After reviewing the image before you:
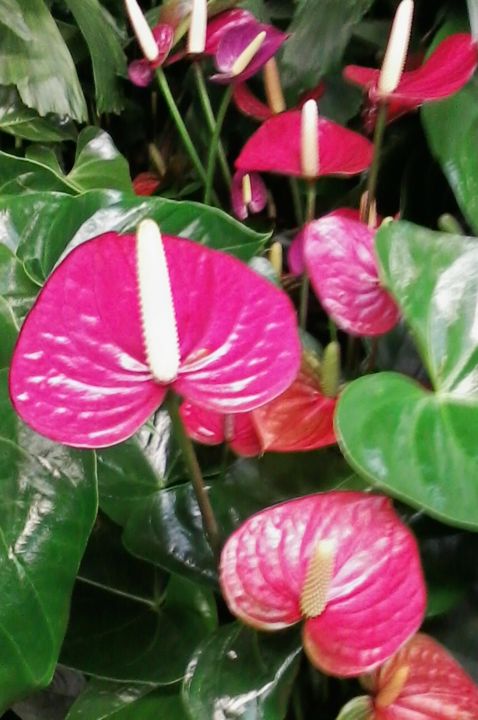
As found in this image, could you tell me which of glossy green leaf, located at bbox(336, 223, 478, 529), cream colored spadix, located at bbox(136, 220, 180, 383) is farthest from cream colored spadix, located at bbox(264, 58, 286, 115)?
cream colored spadix, located at bbox(136, 220, 180, 383)

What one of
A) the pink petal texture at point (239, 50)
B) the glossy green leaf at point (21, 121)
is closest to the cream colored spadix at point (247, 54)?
the pink petal texture at point (239, 50)

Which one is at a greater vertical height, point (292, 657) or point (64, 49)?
point (64, 49)

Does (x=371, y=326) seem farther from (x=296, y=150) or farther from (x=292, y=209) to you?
(x=292, y=209)

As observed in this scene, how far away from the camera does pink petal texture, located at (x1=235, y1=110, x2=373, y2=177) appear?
63 centimetres

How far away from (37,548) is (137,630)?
17 centimetres

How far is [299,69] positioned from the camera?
79 centimetres

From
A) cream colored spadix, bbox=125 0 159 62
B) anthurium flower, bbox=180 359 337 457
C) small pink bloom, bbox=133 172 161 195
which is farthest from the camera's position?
small pink bloom, bbox=133 172 161 195

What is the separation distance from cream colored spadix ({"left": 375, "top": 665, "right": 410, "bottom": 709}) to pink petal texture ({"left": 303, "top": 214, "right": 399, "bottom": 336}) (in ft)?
0.67

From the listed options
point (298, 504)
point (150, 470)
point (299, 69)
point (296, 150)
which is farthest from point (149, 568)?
point (299, 69)

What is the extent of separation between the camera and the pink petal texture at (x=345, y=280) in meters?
0.49

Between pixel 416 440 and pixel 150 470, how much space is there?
8.4 inches

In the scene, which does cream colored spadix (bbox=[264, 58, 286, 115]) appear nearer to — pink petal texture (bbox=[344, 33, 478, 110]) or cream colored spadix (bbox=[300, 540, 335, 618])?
pink petal texture (bbox=[344, 33, 478, 110])

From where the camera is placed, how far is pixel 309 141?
0.59 metres

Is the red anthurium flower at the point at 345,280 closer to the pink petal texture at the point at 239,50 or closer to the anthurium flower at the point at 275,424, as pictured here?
the anthurium flower at the point at 275,424
